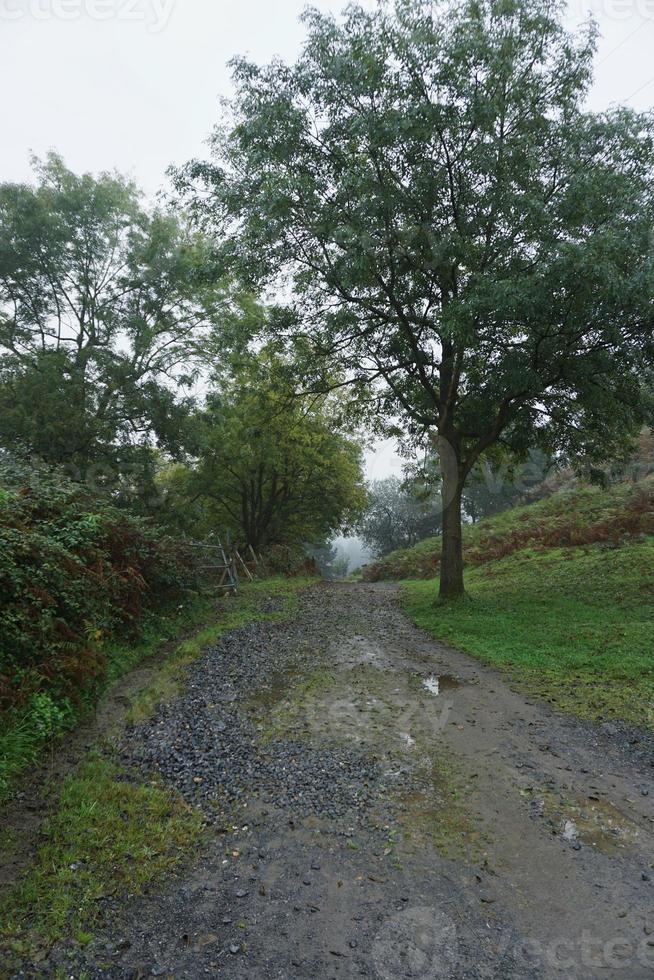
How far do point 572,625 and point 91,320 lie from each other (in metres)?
17.1

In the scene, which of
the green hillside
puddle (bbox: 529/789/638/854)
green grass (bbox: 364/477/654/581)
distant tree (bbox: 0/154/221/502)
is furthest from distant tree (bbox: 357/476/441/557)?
puddle (bbox: 529/789/638/854)

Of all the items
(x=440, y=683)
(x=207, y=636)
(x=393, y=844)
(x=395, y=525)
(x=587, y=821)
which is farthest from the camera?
(x=395, y=525)

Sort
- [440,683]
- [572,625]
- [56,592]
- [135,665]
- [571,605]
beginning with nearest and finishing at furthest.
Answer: [56,592] < [440,683] < [135,665] < [572,625] < [571,605]

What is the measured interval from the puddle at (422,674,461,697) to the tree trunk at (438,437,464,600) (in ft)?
18.1

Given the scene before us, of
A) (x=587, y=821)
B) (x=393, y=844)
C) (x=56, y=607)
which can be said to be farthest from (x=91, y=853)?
(x=587, y=821)

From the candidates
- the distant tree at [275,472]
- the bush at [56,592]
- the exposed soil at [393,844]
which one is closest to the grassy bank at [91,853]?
the exposed soil at [393,844]

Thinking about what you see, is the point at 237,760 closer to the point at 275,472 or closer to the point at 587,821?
the point at 587,821

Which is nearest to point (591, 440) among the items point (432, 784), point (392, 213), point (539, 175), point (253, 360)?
point (539, 175)

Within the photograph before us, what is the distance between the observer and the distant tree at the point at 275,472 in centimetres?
2053

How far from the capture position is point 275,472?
25.5 meters

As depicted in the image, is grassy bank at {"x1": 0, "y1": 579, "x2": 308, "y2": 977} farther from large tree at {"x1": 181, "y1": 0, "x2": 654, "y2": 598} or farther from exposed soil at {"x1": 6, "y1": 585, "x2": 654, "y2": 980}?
large tree at {"x1": 181, "y1": 0, "x2": 654, "y2": 598}

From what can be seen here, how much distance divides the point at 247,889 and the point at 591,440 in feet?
41.3

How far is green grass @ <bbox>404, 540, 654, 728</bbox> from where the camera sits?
6.32 meters

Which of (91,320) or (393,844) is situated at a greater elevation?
(91,320)
